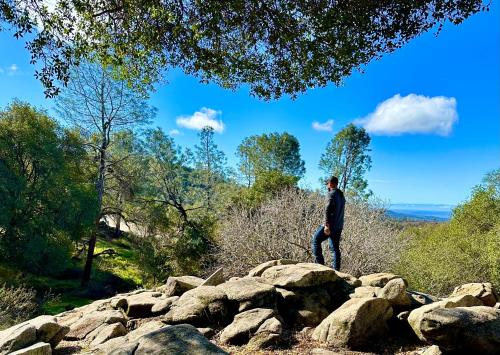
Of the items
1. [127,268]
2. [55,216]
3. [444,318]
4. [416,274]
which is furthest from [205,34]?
[127,268]

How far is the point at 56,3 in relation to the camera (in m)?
6.48

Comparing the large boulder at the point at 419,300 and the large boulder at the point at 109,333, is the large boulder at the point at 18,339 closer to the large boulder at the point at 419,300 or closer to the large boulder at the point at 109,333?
the large boulder at the point at 109,333

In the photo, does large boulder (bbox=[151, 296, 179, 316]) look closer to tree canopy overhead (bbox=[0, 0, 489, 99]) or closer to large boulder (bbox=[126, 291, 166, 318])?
large boulder (bbox=[126, 291, 166, 318])

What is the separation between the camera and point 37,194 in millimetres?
21828

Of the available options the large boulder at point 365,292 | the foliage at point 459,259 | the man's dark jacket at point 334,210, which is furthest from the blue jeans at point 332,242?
the foliage at point 459,259

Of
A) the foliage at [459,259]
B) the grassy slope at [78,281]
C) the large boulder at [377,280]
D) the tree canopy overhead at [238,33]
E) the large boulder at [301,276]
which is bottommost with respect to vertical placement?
the grassy slope at [78,281]

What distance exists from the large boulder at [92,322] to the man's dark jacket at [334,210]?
4.83 meters

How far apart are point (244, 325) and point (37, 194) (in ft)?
68.0

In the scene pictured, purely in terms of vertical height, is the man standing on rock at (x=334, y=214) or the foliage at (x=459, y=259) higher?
the man standing on rock at (x=334, y=214)

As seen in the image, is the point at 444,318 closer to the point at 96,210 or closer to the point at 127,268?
the point at 96,210

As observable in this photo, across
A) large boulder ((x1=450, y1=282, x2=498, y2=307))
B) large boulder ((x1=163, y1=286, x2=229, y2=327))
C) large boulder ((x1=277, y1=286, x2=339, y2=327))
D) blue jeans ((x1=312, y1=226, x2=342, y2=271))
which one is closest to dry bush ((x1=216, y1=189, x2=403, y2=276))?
blue jeans ((x1=312, y1=226, x2=342, y2=271))

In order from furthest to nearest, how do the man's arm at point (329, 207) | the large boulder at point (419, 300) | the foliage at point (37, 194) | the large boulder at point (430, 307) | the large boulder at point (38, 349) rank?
the foliage at point (37, 194) < the man's arm at point (329, 207) < the large boulder at point (419, 300) < the large boulder at point (38, 349) < the large boulder at point (430, 307)

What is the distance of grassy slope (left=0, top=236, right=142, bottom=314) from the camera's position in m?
19.2

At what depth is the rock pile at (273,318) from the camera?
4457 mm
